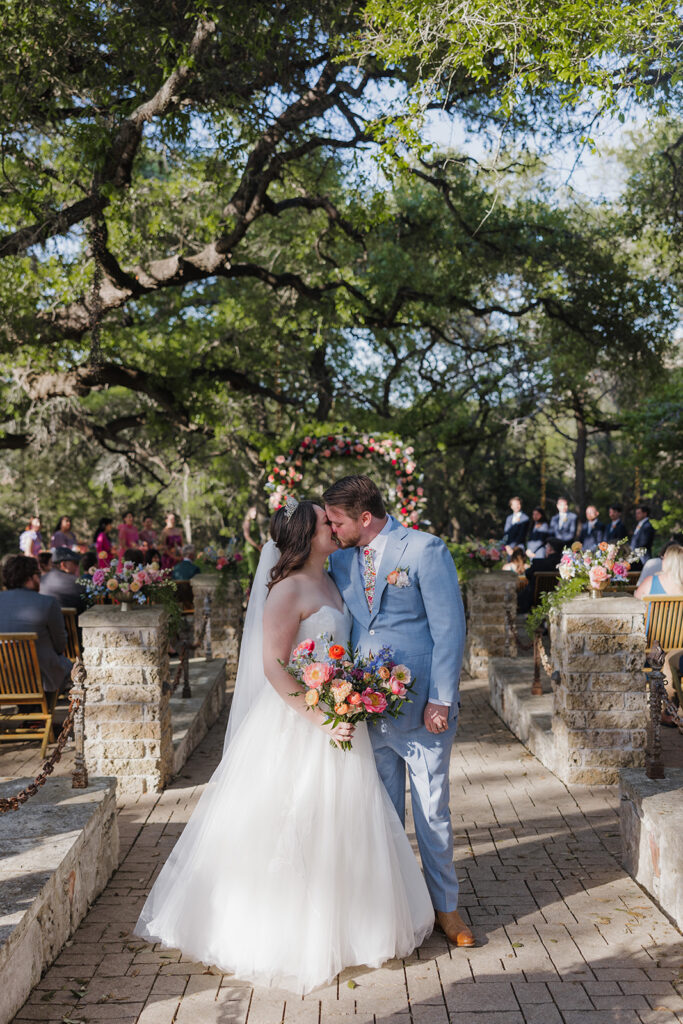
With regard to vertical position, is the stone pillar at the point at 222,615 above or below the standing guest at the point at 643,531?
below

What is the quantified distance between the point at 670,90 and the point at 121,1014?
8628 mm

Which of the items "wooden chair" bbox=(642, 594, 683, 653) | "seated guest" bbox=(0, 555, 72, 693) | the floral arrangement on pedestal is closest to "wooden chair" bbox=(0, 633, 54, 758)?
"seated guest" bbox=(0, 555, 72, 693)

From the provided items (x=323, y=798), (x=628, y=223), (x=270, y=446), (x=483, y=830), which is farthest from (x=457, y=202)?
(x=323, y=798)

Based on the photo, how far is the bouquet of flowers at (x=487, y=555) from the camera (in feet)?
36.7

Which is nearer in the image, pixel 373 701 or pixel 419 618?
pixel 373 701

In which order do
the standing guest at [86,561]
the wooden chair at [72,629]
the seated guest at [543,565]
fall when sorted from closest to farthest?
the wooden chair at [72,629], the seated guest at [543,565], the standing guest at [86,561]

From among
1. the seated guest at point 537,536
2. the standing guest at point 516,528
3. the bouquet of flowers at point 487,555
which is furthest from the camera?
the standing guest at point 516,528

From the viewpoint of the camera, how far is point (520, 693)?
27.3ft

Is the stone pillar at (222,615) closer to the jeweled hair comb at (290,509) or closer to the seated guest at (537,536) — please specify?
the seated guest at (537,536)

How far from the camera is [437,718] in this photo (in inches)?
A: 155

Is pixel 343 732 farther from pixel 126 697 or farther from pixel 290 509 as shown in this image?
pixel 126 697

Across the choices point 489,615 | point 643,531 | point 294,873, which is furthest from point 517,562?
point 294,873

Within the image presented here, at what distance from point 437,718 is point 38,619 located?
14.0ft

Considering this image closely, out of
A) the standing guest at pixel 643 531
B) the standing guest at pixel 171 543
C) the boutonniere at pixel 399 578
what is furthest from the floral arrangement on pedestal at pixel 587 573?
the standing guest at pixel 643 531
